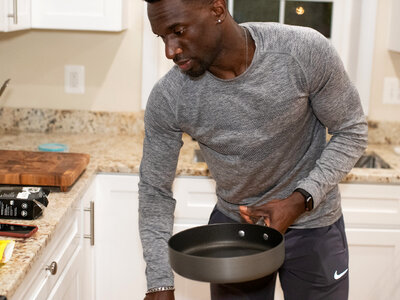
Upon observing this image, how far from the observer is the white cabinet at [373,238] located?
2494 mm

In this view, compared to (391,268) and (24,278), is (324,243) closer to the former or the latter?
(24,278)

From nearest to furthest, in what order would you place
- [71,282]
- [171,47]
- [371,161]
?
[171,47], [71,282], [371,161]

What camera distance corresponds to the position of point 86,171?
2361mm

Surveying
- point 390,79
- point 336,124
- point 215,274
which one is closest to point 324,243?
point 336,124

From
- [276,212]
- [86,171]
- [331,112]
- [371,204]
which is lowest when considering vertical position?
[371,204]

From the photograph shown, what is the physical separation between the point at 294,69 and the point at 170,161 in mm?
378

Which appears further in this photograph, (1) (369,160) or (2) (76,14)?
(1) (369,160)

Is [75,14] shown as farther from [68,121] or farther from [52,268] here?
[52,268]

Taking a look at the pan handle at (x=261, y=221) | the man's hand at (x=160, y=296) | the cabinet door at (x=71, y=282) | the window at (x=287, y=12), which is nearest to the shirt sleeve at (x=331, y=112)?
the pan handle at (x=261, y=221)

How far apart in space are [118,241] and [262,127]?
1.16 m

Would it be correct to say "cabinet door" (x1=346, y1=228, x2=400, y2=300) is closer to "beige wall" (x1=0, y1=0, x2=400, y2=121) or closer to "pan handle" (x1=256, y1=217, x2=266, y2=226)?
"beige wall" (x1=0, y1=0, x2=400, y2=121)

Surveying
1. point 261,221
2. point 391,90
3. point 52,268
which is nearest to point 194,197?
point 52,268

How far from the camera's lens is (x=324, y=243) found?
1.75 meters

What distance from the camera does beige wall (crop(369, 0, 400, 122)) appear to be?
2928mm
